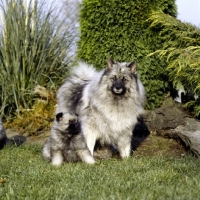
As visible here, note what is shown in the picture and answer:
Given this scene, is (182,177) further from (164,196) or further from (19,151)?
(19,151)

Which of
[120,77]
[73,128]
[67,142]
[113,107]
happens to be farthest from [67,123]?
[120,77]

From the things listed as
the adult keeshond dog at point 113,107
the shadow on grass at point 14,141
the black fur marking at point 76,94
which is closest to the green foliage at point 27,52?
the shadow on grass at point 14,141

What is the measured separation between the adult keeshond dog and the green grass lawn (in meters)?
0.58

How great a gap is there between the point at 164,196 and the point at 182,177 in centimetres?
89

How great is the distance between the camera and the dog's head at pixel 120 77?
6.19 meters

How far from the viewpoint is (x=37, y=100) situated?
923 cm

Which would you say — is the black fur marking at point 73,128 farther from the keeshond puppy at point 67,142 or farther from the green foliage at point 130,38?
the green foliage at point 130,38

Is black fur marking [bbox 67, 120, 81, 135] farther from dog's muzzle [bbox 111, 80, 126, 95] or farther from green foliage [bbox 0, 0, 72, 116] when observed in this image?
green foliage [bbox 0, 0, 72, 116]

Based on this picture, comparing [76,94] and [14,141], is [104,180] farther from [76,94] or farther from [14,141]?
[14,141]

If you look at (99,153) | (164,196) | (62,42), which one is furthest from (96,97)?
(62,42)

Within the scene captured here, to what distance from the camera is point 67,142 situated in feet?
19.0

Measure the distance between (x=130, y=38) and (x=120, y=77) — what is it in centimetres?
200

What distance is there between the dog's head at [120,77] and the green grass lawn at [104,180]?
1.09m

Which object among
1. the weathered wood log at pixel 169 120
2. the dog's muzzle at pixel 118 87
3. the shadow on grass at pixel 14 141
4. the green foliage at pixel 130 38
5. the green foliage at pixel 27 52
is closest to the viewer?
the dog's muzzle at pixel 118 87
